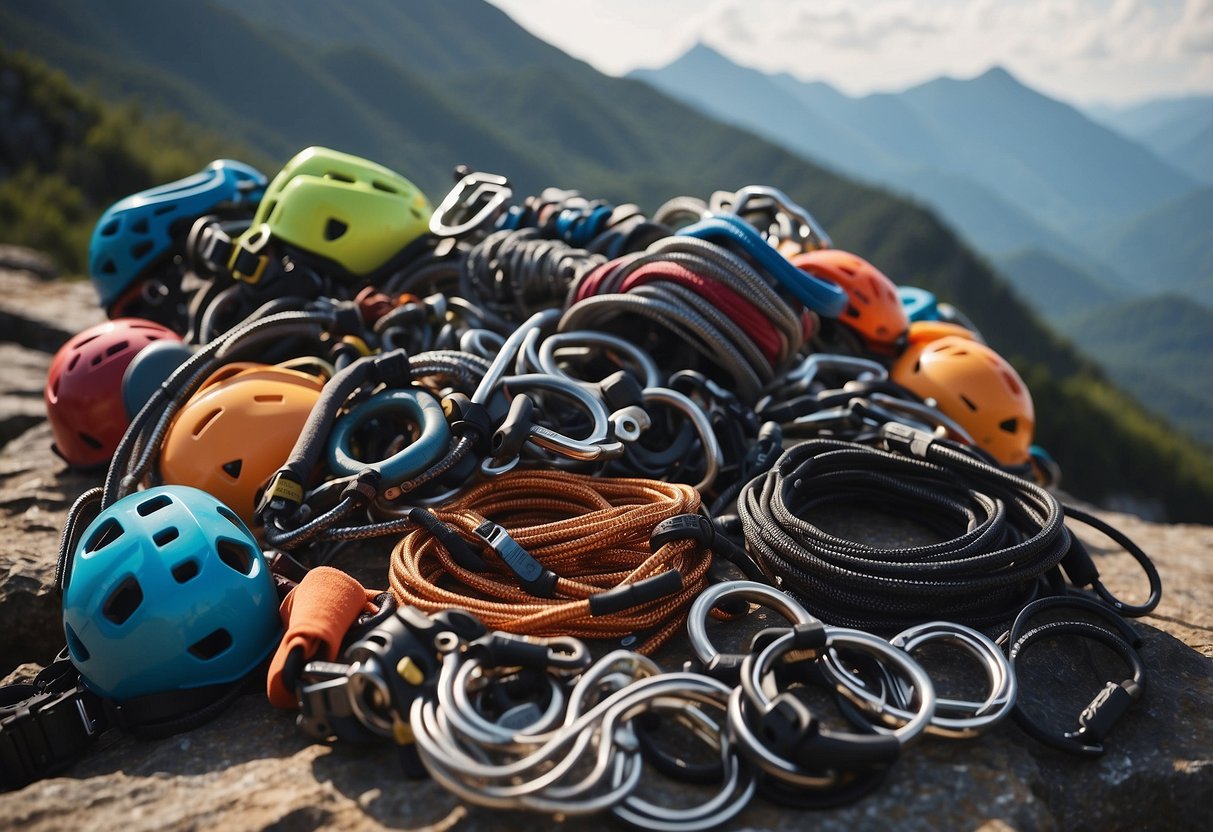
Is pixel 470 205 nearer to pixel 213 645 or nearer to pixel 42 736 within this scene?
pixel 213 645

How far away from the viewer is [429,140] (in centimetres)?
16675

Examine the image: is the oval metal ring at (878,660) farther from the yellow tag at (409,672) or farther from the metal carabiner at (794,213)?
the metal carabiner at (794,213)

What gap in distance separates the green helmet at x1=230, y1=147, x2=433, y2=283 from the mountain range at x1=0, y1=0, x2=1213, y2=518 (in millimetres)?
70973

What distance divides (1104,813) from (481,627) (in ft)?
7.72

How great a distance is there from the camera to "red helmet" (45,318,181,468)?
5270 millimetres

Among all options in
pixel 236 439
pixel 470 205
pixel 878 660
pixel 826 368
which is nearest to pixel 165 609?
pixel 236 439

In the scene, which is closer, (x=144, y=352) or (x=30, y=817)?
(x=30, y=817)

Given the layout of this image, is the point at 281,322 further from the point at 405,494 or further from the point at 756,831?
the point at 756,831

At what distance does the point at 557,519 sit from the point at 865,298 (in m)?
3.10

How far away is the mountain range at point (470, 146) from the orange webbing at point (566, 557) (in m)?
73.0

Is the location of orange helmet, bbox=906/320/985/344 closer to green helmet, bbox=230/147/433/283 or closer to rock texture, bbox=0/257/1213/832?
rock texture, bbox=0/257/1213/832

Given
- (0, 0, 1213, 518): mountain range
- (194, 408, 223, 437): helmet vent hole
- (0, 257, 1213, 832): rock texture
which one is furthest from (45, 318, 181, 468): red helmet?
(0, 0, 1213, 518): mountain range

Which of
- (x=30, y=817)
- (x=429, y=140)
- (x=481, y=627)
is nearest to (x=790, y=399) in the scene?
(x=481, y=627)

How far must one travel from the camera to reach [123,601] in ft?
11.0
